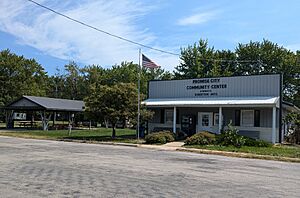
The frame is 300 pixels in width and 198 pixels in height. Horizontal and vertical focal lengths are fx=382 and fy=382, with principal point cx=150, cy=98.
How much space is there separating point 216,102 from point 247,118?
2.76 metres

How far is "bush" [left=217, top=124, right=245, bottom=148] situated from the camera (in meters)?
25.0

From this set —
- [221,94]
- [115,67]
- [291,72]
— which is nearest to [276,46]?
[291,72]

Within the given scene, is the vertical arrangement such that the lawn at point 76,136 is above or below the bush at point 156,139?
below

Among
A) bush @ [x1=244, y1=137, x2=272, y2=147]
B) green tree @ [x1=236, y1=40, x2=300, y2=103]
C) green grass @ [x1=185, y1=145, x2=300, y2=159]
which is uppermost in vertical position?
green tree @ [x1=236, y1=40, x2=300, y2=103]

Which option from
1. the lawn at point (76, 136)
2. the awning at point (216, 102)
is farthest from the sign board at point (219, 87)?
the lawn at point (76, 136)

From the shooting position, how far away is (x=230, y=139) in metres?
25.4

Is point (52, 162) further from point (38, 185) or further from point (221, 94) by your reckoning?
point (221, 94)

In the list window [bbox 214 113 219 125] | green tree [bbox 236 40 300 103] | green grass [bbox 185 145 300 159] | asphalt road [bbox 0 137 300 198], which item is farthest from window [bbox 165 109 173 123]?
green tree [bbox 236 40 300 103]

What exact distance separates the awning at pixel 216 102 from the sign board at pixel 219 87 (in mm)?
872

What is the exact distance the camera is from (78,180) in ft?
34.1

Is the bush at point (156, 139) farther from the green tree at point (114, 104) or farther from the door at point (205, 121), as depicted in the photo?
the door at point (205, 121)

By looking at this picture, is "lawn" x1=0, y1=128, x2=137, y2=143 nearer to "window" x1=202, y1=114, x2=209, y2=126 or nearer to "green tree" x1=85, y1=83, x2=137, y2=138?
"green tree" x1=85, y1=83, x2=137, y2=138

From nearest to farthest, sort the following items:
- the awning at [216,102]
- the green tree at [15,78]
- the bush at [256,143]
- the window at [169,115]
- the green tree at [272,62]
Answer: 1. the bush at [256,143]
2. the awning at [216,102]
3. the window at [169,115]
4. the green tree at [272,62]
5. the green tree at [15,78]

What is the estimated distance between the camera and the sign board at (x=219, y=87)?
29.2 m
